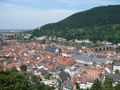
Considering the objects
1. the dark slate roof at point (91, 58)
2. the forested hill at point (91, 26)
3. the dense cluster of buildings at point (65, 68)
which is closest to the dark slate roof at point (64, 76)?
the dense cluster of buildings at point (65, 68)

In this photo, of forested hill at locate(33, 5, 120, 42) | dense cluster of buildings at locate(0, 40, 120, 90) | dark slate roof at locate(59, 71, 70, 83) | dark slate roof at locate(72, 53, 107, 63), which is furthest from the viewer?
forested hill at locate(33, 5, 120, 42)

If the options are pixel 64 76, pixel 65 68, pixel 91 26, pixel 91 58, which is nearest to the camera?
pixel 64 76

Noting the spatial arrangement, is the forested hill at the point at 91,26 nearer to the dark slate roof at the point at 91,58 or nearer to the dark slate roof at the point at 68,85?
the dark slate roof at the point at 91,58

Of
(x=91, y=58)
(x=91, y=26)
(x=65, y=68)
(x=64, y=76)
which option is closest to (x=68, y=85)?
(x=64, y=76)

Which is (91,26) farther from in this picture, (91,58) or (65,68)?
(65,68)

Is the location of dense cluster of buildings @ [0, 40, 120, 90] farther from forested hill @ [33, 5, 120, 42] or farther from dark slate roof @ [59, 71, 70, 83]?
forested hill @ [33, 5, 120, 42]

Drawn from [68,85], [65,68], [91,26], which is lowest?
[65,68]

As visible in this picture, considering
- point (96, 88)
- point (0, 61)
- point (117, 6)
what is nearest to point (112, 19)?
point (117, 6)

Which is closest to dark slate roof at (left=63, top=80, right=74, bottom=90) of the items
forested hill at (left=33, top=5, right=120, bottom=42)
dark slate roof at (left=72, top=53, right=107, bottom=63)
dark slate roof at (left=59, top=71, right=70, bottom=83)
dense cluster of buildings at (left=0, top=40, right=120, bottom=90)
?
dense cluster of buildings at (left=0, top=40, right=120, bottom=90)

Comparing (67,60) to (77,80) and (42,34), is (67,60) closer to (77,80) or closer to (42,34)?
(77,80)
